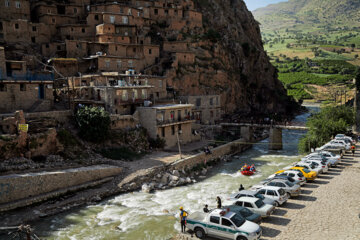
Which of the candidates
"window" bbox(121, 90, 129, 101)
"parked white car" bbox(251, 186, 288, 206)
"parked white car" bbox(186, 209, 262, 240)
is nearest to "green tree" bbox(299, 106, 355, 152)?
"parked white car" bbox(251, 186, 288, 206)

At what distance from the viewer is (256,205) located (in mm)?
20094

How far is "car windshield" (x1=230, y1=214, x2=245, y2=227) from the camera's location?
690 inches

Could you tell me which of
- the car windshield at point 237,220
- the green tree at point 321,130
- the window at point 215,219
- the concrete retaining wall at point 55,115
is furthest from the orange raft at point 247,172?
the concrete retaining wall at point 55,115

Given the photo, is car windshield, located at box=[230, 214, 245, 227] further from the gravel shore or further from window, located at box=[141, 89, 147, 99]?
window, located at box=[141, 89, 147, 99]

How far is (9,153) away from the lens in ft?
99.7

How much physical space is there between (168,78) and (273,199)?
40.9 meters

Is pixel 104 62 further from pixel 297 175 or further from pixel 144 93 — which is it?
pixel 297 175

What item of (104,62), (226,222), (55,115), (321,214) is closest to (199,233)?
(226,222)

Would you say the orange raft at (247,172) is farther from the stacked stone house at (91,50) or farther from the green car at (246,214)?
the green car at (246,214)

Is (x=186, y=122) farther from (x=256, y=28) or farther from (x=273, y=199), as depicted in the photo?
(x=256, y=28)

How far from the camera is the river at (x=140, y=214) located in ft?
75.3

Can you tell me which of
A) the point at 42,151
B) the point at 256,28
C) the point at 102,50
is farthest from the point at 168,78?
the point at 256,28

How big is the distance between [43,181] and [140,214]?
9318 mm

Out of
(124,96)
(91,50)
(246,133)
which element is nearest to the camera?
(124,96)
